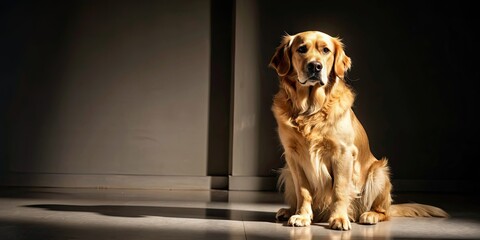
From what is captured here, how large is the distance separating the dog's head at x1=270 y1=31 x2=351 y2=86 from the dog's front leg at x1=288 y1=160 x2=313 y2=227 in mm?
473

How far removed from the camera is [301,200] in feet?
10.5

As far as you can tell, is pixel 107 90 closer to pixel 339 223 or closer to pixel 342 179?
pixel 342 179

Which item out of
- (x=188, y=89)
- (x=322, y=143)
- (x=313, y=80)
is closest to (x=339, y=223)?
(x=322, y=143)

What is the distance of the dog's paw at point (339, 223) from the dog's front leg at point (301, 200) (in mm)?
125

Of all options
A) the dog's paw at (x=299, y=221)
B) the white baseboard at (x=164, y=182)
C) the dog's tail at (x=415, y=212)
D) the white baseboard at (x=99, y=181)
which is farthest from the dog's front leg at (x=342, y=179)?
the white baseboard at (x=99, y=181)

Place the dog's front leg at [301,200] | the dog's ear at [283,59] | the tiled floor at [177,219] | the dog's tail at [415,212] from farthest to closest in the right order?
the dog's tail at [415,212] < the dog's ear at [283,59] < the dog's front leg at [301,200] < the tiled floor at [177,219]

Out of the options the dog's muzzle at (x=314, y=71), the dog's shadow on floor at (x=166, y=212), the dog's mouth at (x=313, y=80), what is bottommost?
the dog's shadow on floor at (x=166, y=212)

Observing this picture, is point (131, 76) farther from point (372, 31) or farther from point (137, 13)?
point (372, 31)

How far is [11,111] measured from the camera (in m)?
5.38

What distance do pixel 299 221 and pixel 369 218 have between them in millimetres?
404

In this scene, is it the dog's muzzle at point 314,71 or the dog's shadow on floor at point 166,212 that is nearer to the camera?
the dog's muzzle at point 314,71

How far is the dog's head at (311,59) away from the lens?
3.13 metres

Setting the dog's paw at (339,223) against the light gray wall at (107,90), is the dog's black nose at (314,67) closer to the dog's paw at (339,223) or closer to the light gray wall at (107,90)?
the dog's paw at (339,223)

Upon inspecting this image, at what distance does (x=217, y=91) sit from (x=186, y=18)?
0.70 metres
